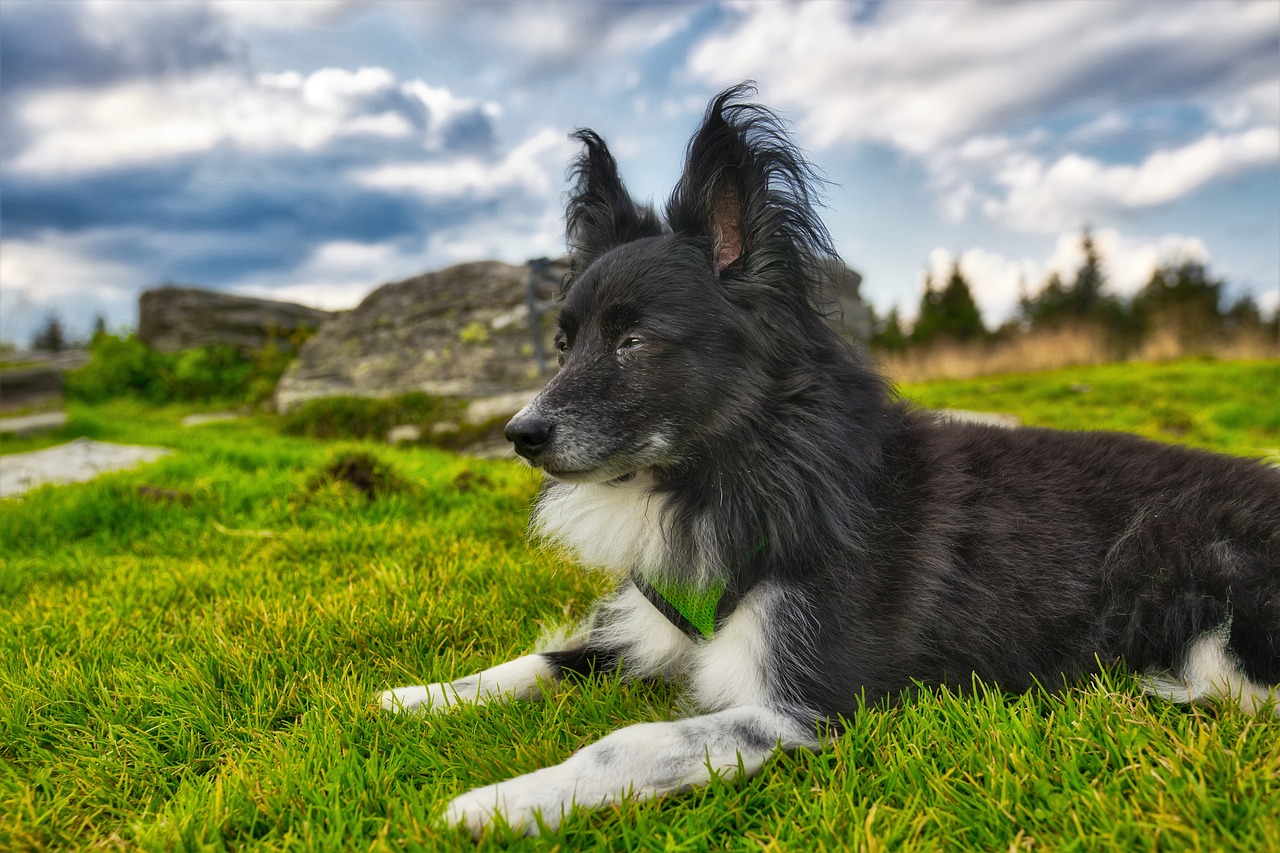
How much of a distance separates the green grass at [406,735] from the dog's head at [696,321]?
3.01 ft

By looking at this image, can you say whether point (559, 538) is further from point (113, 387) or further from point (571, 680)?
point (113, 387)

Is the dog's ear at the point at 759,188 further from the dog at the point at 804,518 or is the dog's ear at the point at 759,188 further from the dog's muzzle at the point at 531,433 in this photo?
the dog's muzzle at the point at 531,433

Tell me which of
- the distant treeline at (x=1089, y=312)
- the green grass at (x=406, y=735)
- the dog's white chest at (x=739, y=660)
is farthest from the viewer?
the distant treeline at (x=1089, y=312)

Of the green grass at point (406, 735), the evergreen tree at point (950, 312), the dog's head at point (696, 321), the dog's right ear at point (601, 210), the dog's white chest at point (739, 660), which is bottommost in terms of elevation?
the green grass at point (406, 735)

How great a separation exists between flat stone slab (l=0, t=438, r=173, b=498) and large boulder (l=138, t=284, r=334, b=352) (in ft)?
23.1

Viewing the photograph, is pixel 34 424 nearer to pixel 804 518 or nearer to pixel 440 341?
pixel 440 341

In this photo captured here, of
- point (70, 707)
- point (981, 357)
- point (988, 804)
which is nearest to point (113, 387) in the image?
point (70, 707)

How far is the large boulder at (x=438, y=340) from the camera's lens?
10.0m

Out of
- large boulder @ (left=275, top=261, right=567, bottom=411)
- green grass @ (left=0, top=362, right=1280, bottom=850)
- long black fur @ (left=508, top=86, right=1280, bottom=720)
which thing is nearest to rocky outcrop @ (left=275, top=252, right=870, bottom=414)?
large boulder @ (left=275, top=261, right=567, bottom=411)

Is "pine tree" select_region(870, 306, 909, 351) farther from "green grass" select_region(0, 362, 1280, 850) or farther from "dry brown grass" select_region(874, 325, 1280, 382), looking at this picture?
"green grass" select_region(0, 362, 1280, 850)

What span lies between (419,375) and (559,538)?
25.0 ft

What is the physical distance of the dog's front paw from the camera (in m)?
1.95

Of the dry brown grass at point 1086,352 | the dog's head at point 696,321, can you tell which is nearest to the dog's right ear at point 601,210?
the dog's head at point 696,321

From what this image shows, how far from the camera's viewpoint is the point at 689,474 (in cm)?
263
